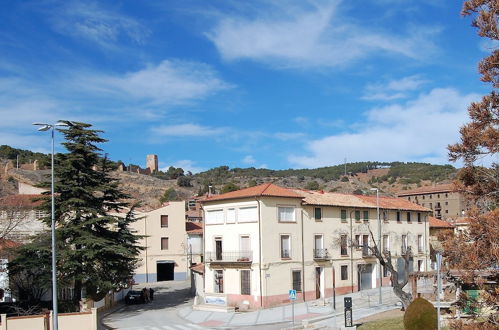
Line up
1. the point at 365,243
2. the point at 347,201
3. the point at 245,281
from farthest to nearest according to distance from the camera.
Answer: the point at 365,243, the point at 347,201, the point at 245,281

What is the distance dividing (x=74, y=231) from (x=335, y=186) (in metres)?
111

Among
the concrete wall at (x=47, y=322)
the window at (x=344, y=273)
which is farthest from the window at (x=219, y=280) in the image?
the concrete wall at (x=47, y=322)

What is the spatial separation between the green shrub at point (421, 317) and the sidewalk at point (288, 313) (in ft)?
31.2

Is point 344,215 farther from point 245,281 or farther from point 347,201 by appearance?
point 245,281

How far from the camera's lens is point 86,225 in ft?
134

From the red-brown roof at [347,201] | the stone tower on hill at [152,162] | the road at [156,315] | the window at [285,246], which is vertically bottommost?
the road at [156,315]

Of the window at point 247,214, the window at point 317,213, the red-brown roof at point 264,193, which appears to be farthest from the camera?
the window at point 317,213

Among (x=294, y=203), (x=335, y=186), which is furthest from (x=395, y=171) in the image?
(x=294, y=203)

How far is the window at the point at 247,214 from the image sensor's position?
44.2 metres

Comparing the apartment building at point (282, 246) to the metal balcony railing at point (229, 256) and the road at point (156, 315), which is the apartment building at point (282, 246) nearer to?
the metal balcony railing at point (229, 256)

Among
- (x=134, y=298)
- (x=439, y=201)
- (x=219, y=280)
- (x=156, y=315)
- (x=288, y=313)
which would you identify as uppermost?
(x=439, y=201)

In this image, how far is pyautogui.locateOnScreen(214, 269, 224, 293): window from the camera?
151 ft

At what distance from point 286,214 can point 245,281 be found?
6628 mm

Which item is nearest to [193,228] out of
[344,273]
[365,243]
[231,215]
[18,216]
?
[231,215]
